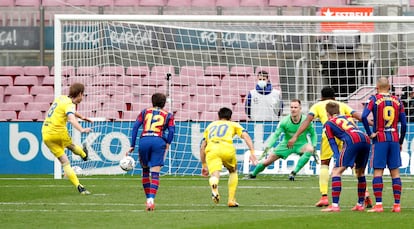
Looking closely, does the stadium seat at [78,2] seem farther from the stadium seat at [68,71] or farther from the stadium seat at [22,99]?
the stadium seat at [68,71]

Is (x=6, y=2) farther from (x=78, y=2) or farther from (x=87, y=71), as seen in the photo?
(x=87, y=71)

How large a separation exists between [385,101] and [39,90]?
47.1 ft

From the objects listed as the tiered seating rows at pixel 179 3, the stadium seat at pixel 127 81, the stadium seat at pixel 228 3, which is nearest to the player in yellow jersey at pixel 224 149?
the stadium seat at pixel 127 81

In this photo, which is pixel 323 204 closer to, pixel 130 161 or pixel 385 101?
pixel 385 101

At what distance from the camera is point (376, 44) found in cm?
2603

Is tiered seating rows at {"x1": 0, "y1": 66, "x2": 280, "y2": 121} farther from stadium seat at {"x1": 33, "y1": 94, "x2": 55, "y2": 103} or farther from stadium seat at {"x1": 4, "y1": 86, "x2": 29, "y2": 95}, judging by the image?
stadium seat at {"x1": 4, "y1": 86, "x2": 29, "y2": 95}

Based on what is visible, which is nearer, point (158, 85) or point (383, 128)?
point (383, 128)

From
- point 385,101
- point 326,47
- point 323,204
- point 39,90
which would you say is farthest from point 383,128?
point 39,90

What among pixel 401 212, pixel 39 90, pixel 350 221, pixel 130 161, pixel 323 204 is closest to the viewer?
pixel 350 221

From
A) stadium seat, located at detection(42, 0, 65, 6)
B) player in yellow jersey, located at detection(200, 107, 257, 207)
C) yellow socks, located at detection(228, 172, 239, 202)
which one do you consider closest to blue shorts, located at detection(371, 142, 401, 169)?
player in yellow jersey, located at detection(200, 107, 257, 207)

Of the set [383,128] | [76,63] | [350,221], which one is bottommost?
[350,221]

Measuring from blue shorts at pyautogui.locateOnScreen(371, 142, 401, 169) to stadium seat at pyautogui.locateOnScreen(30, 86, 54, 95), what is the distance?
553 inches

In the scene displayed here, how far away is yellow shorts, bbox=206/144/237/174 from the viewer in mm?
15969

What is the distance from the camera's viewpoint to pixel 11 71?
28000 mm
